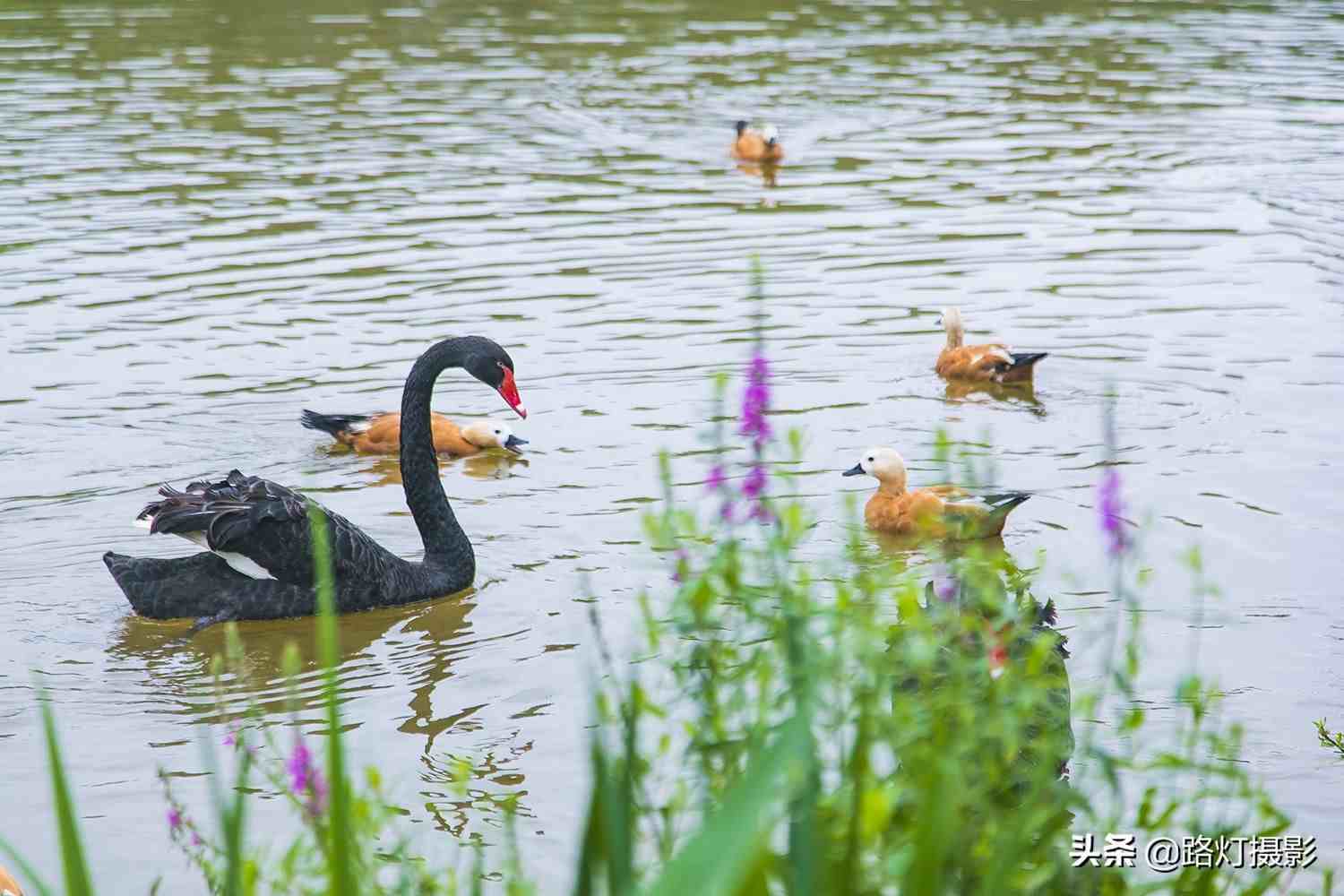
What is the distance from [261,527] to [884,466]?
2.96 meters

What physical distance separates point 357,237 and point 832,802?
12.3 m

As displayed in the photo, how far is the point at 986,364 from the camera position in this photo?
35.7 feet

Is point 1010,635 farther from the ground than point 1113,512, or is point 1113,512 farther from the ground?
point 1113,512

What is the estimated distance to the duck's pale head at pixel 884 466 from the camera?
8938mm

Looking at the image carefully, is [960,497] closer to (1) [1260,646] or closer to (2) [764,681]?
(1) [1260,646]

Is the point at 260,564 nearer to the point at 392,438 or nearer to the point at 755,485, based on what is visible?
the point at 392,438

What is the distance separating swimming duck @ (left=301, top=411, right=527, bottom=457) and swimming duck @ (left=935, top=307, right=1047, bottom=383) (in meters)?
2.64

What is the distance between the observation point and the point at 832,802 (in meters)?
3.07

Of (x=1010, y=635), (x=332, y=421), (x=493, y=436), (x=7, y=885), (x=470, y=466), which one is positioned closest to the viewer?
(x=1010, y=635)

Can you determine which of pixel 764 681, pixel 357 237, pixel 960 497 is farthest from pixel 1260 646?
pixel 357 237

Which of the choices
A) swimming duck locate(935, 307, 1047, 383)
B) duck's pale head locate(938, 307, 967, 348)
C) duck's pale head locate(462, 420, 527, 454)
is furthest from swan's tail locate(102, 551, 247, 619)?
duck's pale head locate(938, 307, 967, 348)

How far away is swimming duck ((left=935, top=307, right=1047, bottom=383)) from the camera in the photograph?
10.9 meters

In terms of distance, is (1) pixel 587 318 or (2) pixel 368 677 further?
(1) pixel 587 318

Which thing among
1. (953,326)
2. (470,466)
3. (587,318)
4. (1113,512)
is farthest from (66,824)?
(587,318)
